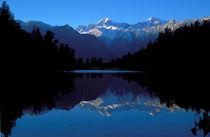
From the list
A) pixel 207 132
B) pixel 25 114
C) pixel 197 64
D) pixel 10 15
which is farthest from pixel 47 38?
pixel 207 132

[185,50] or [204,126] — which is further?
[185,50]

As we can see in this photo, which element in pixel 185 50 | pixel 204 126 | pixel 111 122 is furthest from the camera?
A: pixel 185 50

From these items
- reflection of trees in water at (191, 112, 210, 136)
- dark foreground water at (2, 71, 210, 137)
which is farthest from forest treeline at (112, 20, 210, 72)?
reflection of trees in water at (191, 112, 210, 136)

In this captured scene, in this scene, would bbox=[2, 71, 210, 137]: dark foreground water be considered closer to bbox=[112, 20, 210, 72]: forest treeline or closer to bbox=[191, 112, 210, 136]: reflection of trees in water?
bbox=[191, 112, 210, 136]: reflection of trees in water

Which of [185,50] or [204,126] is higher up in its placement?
[185,50]

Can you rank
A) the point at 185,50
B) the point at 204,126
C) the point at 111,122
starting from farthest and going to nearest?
the point at 185,50 → the point at 111,122 → the point at 204,126

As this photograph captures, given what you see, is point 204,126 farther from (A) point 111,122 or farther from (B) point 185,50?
(B) point 185,50

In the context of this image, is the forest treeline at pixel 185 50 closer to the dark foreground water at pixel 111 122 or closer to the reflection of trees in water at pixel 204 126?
the dark foreground water at pixel 111 122

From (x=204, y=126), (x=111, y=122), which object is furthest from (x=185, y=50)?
(x=204, y=126)

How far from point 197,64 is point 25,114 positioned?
7305cm

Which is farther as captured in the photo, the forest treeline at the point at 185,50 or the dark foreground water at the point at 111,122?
the forest treeline at the point at 185,50

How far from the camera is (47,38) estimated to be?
10669 cm

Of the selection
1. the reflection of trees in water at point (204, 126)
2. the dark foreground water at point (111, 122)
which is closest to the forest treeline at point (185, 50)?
the dark foreground water at point (111, 122)

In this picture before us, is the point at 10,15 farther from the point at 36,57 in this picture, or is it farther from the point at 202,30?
the point at 202,30
